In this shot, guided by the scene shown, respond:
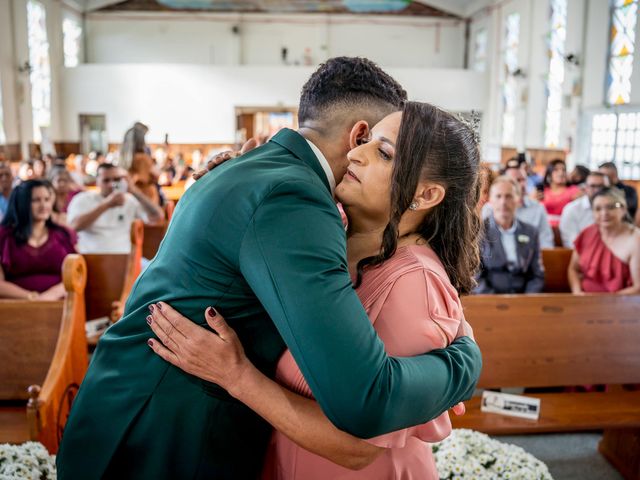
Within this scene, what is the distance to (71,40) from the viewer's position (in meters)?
18.3

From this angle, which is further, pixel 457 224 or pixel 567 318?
pixel 567 318

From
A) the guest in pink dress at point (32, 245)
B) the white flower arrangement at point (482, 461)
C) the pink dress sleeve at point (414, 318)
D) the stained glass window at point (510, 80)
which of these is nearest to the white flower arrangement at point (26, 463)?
the pink dress sleeve at point (414, 318)

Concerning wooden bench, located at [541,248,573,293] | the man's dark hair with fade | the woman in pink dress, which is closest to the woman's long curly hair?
the woman in pink dress

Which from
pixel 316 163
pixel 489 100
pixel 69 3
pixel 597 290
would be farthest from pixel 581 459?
A: pixel 69 3

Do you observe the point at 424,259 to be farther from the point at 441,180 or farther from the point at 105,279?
the point at 105,279

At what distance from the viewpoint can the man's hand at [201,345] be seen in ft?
3.84

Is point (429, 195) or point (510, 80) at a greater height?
point (510, 80)

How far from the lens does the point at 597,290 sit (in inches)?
166

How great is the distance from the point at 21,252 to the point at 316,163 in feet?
11.0

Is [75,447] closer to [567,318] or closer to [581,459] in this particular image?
[567,318]

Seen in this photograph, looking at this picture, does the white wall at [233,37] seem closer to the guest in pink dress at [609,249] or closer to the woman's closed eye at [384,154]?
the guest in pink dress at [609,249]

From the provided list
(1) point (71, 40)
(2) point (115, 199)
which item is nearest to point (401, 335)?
(2) point (115, 199)

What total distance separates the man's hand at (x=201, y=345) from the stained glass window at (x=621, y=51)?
11284mm

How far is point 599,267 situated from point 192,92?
51.0 feet
